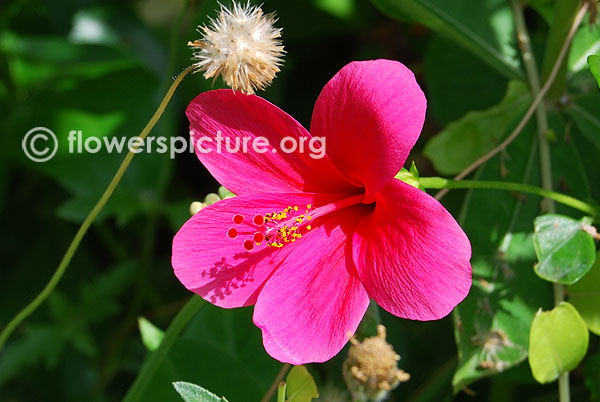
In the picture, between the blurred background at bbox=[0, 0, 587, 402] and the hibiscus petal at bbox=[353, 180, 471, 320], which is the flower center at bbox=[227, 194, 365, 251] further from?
the blurred background at bbox=[0, 0, 587, 402]

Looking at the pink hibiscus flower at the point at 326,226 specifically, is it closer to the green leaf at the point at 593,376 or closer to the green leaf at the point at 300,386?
the green leaf at the point at 300,386

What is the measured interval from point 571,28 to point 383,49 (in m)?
0.61

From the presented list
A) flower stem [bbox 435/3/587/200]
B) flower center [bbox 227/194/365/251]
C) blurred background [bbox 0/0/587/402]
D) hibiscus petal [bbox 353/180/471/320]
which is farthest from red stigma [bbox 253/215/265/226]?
blurred background [bbox 0/0/587/402]

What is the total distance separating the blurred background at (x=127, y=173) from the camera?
1142 mm

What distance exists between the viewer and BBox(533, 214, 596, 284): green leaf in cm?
75

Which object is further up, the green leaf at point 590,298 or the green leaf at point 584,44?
the green leaf at point 584,44

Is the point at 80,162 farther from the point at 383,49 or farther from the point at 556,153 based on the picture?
the point at 556,153

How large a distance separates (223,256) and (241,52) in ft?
0.73

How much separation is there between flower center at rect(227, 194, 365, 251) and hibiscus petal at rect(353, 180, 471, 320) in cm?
6

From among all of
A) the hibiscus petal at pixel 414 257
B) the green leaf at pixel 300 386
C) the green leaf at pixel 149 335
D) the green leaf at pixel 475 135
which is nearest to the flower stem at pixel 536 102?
the green leaf at pixel 475 135

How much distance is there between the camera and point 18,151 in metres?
1.29

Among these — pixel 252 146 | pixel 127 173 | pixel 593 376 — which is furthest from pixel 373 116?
pixel 127 173

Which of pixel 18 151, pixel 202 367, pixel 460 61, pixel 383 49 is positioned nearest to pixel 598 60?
pixel 460 61

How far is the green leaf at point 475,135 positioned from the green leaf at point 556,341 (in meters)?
0.26
